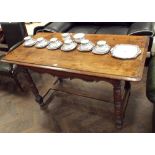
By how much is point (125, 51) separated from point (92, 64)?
30 cm

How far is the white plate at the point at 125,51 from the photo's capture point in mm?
1334

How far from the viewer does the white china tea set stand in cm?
137

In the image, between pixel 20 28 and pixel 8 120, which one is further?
pixel 20 28

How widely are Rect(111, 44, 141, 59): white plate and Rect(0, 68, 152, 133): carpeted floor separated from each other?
75cm

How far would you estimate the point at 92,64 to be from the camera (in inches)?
53.4

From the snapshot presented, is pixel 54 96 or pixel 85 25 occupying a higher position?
pixel 85 25

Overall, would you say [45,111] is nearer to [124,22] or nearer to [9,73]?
[9,73]

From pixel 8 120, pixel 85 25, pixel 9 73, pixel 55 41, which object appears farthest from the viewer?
pixel 85 25

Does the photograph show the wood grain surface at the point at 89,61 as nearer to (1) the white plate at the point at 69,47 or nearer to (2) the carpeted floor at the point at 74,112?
(1) the white plate at the point at 69,47

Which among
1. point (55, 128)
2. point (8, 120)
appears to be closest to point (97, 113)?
point (55, 128)

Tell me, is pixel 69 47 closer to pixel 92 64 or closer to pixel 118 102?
pixel 92 64
